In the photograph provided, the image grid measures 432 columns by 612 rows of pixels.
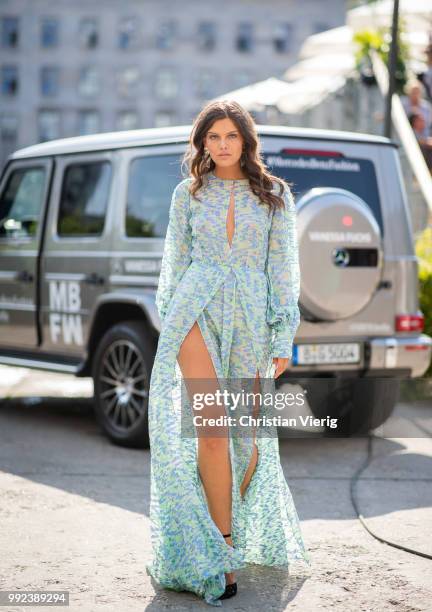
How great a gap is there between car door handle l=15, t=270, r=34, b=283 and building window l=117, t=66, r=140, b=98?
71424mm

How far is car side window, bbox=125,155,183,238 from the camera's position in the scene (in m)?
7.45

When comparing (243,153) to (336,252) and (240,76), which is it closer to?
(336,252)

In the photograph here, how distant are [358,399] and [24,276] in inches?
116

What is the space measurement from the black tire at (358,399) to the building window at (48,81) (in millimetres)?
74065

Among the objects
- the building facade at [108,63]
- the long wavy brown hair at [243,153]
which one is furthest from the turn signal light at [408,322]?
the building facade at [108,63]

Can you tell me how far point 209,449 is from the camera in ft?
14.0

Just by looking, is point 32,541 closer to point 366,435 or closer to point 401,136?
point 366,435

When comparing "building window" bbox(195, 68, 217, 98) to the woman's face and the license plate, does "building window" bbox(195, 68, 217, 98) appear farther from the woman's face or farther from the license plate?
the woman's face

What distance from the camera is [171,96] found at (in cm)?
7900

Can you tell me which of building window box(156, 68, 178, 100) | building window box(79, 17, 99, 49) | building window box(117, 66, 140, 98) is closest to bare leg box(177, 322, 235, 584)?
building window box(117, 66, 140, 98)

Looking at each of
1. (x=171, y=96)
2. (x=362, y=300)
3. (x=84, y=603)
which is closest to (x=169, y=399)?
(x=84, y=603)

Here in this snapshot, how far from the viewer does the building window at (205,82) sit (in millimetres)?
79625

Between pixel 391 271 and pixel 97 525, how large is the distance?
302 cm

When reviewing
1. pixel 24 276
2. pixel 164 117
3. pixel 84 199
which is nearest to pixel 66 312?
pixel 24 276
